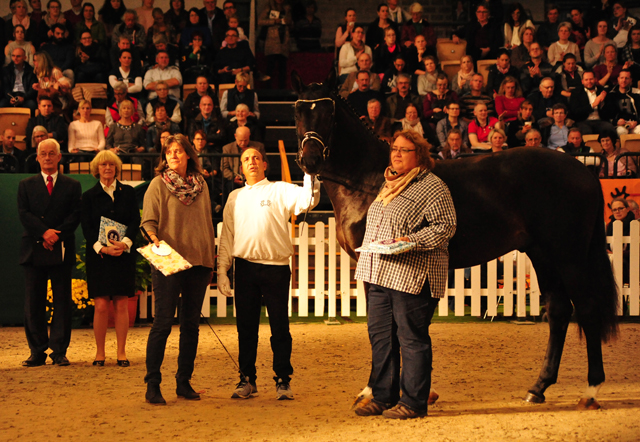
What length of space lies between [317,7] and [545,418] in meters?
13.6

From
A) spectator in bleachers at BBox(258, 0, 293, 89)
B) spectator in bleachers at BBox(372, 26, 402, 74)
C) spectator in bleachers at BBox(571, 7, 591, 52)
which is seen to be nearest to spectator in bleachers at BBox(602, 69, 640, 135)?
spectator in bleachers at BBox(571, 7, 591, 52)

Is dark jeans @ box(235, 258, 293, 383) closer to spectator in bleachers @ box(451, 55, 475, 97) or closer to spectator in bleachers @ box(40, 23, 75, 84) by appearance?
spectator in bleachers @ box(451, 55, 475, 97)

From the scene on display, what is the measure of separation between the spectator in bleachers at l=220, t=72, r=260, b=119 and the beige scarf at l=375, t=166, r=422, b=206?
7.48m

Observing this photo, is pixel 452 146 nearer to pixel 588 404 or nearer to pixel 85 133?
pixel 85 133

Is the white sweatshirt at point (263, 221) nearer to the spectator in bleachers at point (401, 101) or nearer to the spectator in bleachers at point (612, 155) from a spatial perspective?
the spectator in bleachers at point (612, 155)

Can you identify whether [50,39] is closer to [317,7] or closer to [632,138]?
[317,7]

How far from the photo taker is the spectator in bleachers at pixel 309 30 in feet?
49.2

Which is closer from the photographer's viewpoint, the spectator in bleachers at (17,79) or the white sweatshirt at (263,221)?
the white sweatshirt at (263,221)

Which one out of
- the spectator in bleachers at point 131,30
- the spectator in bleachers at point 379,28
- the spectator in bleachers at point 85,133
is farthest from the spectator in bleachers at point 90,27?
the spectator in bleachers at point 379,28

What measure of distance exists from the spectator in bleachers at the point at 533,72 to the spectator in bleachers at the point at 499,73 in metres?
0.16

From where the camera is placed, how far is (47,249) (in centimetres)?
623

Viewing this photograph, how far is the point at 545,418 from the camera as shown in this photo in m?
4.41

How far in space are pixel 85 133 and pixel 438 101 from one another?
5.77m

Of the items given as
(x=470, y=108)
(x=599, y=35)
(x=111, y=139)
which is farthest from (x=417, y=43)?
(x=111, y=139)
